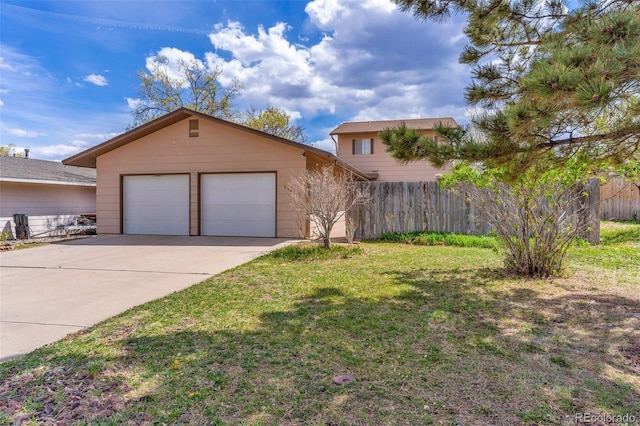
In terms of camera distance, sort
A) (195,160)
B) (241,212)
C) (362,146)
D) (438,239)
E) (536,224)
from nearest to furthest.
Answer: (536,224), (438,239), (241,212), (195,160), (362,146)

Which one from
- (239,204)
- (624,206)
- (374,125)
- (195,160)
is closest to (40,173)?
(195,160)

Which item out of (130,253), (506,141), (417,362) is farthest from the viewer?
(130,253)

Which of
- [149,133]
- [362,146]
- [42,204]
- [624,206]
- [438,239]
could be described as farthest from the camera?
[362,146]

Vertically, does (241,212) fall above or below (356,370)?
above

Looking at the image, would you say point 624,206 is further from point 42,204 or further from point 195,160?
point 42,204

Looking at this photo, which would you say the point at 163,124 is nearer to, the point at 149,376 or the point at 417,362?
the point at 149,376

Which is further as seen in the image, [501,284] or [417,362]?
[501,284]

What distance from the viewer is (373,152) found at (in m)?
18.8

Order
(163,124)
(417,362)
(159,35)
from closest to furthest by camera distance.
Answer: (417,362) → (163,124) → (159,35)

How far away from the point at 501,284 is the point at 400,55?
19.2ft

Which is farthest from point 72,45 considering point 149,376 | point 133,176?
point 149,376

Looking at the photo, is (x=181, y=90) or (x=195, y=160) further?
(x=181, y=90)

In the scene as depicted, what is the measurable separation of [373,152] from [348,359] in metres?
16.8

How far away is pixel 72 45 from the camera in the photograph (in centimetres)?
1095
